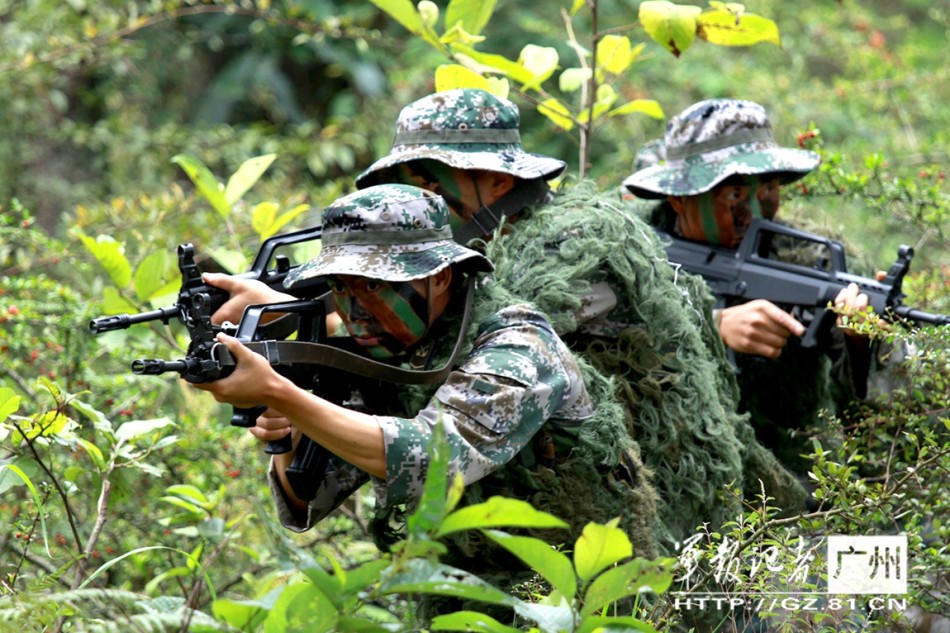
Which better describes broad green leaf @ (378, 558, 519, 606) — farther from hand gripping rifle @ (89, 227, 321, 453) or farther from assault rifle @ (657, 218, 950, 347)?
assault rifle @ (657, 218, 950, 347)

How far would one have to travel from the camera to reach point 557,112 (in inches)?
183

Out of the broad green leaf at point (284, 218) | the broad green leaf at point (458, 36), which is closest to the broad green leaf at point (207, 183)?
the broad green leaf at point (284, 218)

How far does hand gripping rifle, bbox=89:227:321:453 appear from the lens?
2672 millimetres

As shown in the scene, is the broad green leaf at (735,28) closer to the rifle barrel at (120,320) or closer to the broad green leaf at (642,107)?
the broad green leaf at (642,107)

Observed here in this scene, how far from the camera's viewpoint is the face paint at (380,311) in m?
3.12

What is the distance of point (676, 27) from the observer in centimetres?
411

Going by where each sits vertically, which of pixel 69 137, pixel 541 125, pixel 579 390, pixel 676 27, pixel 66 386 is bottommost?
pixel 541 125

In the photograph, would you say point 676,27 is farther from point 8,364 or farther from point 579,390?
point 8,364

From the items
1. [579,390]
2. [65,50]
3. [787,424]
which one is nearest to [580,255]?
[579,390]

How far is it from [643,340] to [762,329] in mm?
751

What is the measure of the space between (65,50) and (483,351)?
4162mm

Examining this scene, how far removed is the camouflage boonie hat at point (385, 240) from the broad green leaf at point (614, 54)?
5.40ft

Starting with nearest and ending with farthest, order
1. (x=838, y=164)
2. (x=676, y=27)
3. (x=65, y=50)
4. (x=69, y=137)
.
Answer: (x=676, y=27) → (x=838, y=164) → (x=65, y=50) → (x=69, y=137)

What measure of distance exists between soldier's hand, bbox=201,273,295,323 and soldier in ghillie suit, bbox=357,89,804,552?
1.70ft
